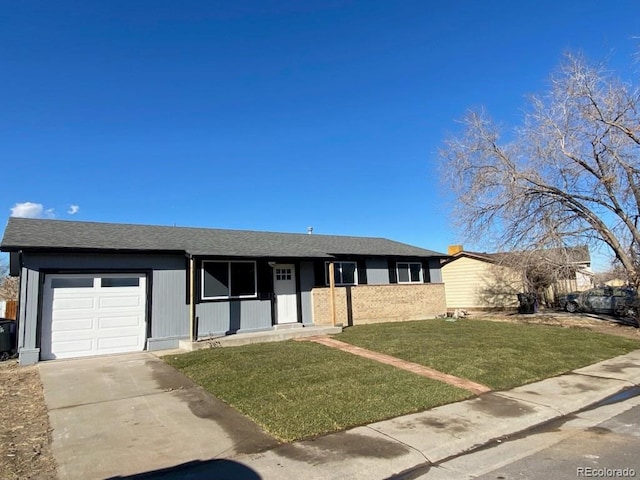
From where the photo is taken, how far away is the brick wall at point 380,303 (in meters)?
16.5

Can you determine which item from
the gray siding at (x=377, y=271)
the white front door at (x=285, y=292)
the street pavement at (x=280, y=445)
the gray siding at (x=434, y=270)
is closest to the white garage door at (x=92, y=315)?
the street pavement at (x=280, y=445)

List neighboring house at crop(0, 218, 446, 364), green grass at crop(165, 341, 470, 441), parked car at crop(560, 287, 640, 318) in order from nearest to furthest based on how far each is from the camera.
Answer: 1. green grass at crop(165, 341, 470, 441)
2. neighboring house at crop(0, 218, 446, 364)
3. parked car at crop(560, 287, 640, 318)

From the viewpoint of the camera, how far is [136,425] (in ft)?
20.1

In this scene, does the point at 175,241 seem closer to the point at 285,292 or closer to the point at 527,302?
the point at 285,292

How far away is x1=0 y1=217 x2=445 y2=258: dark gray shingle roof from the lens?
12.3 metres

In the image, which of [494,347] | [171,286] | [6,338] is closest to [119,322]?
[171,286]

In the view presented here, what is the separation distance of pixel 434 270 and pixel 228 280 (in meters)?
11.2

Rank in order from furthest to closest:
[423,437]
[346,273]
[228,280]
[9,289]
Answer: [9,289] → [346,273] → [228,280] → [423,437]

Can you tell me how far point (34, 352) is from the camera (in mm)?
11359

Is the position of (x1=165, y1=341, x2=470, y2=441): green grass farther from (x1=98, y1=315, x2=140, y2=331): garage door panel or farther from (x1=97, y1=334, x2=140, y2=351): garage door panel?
(x1=98, y1=315, x2=140, y2=331): garage door panel

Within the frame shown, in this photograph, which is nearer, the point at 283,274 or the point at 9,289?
the point at 283,274

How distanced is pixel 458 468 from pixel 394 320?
13.7 m

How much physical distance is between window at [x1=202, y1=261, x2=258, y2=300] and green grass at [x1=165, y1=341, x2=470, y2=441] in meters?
3.47

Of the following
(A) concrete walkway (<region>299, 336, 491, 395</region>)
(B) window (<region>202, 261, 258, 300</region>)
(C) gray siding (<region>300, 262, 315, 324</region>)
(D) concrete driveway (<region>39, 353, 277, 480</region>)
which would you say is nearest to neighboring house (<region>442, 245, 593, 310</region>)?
(C) gray siding (<region>300, 262, 315, 324</region>)
